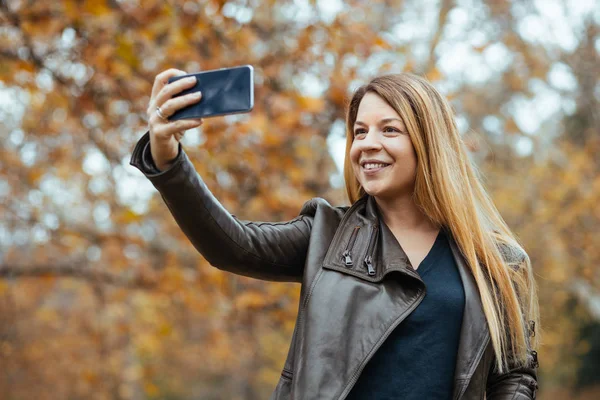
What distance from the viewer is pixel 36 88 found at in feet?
20.7

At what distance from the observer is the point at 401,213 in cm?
232

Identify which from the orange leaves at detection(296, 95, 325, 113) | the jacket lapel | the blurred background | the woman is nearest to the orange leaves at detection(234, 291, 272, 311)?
the blurred background

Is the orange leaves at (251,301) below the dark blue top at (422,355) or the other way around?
the other way around

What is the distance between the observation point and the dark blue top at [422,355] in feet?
6.55

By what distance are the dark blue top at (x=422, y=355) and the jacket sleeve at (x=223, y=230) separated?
400 mm

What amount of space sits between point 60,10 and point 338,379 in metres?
4.65

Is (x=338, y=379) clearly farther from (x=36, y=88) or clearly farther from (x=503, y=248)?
(x=36, y=88)

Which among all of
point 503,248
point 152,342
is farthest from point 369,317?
point 152,342

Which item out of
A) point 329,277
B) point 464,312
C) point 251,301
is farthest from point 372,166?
point 251,301

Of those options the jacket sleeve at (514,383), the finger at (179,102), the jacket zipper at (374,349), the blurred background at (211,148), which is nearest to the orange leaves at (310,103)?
the blurred background at (211,148)

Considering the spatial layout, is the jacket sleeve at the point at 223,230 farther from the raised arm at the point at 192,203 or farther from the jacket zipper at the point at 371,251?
the jacket zipper at the point at 371,251

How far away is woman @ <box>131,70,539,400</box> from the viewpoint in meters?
1.93

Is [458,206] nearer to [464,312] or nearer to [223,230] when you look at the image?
[464,312]

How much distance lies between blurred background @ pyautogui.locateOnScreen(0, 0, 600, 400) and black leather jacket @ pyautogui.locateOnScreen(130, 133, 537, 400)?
929 mm
